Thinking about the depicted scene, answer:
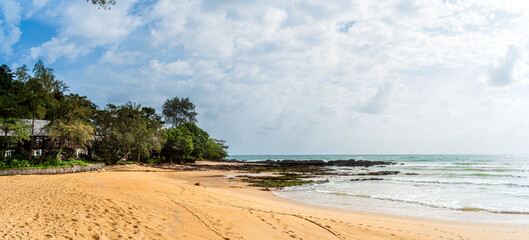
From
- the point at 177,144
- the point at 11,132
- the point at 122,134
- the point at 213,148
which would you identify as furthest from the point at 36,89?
the point at 213,148

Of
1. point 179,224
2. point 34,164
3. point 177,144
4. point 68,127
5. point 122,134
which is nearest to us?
point 179,224

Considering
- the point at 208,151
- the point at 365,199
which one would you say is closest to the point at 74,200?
the point at 365,199

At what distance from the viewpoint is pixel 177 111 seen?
66125mm

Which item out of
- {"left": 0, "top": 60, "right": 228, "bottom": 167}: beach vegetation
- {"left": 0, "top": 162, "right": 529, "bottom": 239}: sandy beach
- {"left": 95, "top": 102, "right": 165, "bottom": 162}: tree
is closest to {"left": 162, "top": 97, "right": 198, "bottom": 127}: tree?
{"left": 0, "top": 60, "right": 228, "bottom": 167}: beach vegetation

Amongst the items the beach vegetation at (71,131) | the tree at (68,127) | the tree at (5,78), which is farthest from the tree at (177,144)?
the tree at (5,78)

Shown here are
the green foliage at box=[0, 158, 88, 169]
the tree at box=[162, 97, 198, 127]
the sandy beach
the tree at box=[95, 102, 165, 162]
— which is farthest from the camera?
the tree at box=[162, 97, 198, 127]

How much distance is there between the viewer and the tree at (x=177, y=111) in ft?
216

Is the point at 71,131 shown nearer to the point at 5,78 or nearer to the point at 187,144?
the point at 187,144

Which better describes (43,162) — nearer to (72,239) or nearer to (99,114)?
(99,114)

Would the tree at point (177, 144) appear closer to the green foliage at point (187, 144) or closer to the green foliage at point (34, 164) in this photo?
the green foliage at point (187, 144)

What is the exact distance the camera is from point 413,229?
9.57m

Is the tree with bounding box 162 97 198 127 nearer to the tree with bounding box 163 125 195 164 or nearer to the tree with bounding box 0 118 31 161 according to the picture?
the tree with bounding box 163 125 195 164

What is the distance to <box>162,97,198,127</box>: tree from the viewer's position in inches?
2596

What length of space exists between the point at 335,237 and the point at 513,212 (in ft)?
34.2
